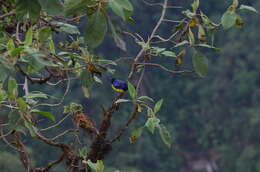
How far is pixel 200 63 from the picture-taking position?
5.16 feet

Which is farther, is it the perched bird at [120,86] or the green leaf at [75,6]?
the perched bird at [120,86]

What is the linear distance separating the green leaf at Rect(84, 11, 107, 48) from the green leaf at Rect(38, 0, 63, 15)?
0.20 ft

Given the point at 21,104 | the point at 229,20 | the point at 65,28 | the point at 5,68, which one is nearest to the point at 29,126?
the point at 21,104

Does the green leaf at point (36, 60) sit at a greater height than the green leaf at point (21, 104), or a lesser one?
greater

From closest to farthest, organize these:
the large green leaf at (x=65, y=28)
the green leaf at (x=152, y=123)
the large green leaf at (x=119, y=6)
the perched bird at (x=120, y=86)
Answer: the large green leaf at (x=119, y=6)
the green leaf at (x=152, y=123)
the large green leaf at (x=65, y=28)
the perched bird at (x=120, y=86)

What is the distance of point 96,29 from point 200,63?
1.20 ft

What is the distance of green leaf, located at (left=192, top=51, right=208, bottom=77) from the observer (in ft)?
5.16

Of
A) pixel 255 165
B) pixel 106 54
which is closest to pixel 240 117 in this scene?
pixel 255 165

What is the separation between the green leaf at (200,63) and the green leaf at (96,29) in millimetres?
343

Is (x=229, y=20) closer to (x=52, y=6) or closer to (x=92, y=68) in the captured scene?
(x=92, y=68)

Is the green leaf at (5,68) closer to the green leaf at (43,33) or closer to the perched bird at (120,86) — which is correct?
the green leaf at (43,33)

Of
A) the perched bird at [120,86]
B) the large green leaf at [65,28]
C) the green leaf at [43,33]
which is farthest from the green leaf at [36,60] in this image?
the perched bird at [120,86]

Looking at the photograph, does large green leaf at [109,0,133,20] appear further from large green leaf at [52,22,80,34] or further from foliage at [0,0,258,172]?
large green leaf at [52,22,80,34]

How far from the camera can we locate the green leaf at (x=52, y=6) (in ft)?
4.21
